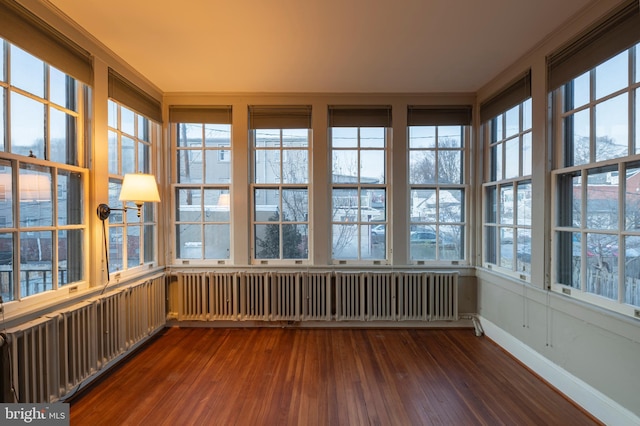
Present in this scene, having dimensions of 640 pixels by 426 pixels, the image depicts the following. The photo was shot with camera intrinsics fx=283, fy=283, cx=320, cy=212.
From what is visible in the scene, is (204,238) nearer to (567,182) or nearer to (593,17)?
(567,182)

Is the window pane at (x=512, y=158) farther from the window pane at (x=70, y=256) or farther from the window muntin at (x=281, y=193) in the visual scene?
the window pane at (x=70, y=256)

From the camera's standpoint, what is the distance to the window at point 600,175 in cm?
192

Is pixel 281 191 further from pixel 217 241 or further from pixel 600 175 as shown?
pixel 600 175

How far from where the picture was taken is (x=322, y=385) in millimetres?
2418

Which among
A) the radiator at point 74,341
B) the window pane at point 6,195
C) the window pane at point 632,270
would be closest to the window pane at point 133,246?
the radiator at point 74,341

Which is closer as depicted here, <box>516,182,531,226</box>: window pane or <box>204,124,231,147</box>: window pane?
<box>516,182,531,226</box>: window pane

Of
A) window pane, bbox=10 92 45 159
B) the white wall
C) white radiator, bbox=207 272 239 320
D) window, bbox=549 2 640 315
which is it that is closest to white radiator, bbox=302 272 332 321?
white radiator, bbox=207 272 239 320

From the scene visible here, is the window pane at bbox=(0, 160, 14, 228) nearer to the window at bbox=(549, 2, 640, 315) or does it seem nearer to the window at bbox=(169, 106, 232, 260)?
the window at bbox=(169, 106, 232, 260)

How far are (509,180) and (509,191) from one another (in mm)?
134

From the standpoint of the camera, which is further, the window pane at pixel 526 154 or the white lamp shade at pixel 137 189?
the window pane at pixel 526 154

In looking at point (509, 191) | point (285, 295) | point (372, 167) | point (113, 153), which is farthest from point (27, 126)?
point (509, 191)

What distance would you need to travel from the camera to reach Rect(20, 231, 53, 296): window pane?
6.61 ft

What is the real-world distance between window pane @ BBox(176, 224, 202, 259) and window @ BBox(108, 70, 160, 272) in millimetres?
281

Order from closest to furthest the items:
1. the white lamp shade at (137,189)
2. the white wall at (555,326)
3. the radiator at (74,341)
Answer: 1. the radiator at (74,341)
2. the white wall at (555,326)
3. the white lamp shade at (137,189)
